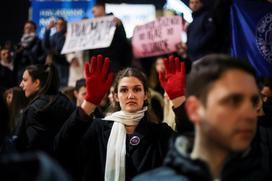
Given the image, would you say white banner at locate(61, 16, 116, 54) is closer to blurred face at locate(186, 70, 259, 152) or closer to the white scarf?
the white scarf

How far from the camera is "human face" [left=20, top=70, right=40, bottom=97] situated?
16.5 ft

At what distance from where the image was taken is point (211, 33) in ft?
17.8

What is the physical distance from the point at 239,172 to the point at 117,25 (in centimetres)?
502

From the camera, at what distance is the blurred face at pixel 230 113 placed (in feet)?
7.53

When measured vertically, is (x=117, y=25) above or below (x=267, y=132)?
above

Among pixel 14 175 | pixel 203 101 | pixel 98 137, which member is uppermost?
pixel 203 101

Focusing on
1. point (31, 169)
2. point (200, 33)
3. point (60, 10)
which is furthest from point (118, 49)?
point (31, 169)

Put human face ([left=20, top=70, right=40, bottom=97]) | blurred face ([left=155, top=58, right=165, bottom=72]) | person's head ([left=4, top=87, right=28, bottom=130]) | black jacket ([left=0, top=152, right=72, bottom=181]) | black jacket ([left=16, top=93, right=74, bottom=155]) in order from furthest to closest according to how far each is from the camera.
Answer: blurred face ([left=155, top=58, right=165, bottom=72])
person's head ([left=4, top=87, right=28, bottom=130])
human face ([left=20, top=70, right=40, bottom=97])
black jacket ([left=16, top=93, right=74, bottom=155])
black jacket ([left=0, top=152, right=72, bottom=181])

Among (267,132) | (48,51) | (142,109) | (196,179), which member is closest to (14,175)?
(196,179)

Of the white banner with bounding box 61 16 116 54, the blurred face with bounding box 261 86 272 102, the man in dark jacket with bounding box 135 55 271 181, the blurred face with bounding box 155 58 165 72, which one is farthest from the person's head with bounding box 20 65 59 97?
the man in dark jacket with bounding box 135 55 271 181

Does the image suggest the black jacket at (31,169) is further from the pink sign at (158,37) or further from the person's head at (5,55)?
the person's head at (5,55)

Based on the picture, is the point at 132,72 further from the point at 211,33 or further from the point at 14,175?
the point at 14,175

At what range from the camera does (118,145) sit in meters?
3.78

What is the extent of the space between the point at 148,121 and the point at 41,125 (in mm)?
1066
